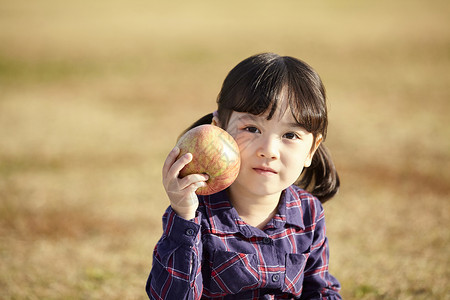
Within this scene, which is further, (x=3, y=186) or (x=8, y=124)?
(x=8, y=124)

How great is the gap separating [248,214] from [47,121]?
22.6 ft

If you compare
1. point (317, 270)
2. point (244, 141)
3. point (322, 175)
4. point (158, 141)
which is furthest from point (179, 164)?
point (158, 141)

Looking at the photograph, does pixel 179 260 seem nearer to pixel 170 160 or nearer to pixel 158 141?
pixel 170 160

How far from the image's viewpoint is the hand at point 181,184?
200cm

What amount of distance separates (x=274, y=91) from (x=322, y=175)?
845 millimetres

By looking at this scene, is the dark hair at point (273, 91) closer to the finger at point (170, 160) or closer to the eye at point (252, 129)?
the eye at point (252, 129)

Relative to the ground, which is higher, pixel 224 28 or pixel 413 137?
pixel 224 28

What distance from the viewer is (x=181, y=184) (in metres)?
2.00

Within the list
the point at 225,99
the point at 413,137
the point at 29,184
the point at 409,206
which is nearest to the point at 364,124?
the point at 413,137

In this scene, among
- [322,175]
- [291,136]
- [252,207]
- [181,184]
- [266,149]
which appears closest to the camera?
[181,184]

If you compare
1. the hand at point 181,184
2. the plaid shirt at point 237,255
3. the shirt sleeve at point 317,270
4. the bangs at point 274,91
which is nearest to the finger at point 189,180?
the hand at point 181,184

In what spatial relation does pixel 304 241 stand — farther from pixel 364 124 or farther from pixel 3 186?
pixel 364 124

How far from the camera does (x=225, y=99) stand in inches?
91.0

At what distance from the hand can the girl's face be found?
9.8 inches
